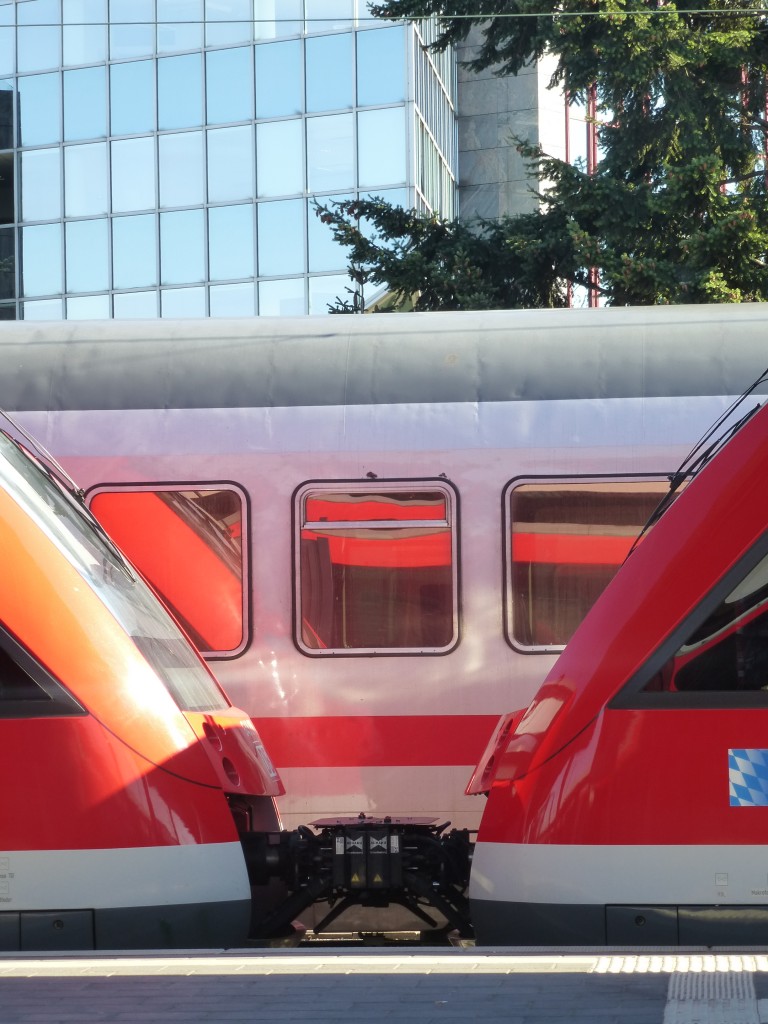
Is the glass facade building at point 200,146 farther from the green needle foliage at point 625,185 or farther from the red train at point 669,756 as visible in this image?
the red train at point 669,756

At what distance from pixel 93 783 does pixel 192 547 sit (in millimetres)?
2476

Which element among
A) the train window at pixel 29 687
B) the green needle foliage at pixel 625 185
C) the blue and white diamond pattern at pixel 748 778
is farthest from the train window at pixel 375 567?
the green needle foliage at pixel 625 185

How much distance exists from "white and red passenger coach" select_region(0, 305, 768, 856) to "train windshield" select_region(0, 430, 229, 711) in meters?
1.00

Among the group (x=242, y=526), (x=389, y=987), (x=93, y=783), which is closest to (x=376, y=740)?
(x=242, y=526)

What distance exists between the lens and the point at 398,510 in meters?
7.99

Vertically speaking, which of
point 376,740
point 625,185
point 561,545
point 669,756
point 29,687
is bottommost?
point 376,740

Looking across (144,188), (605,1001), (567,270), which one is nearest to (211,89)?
(144,188)

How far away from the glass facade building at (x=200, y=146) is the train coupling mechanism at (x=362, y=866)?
24433 millimetres

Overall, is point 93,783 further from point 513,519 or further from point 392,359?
point 392,359

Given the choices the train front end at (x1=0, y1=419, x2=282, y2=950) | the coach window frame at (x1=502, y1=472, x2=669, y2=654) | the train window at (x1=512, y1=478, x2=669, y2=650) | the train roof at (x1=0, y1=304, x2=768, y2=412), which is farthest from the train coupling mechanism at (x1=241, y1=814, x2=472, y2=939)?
the train roof at (x1=0, y1=304, x2=768, y2=412)

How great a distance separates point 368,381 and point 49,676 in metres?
3.01

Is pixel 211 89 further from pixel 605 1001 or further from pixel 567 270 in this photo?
pixel 605 1001

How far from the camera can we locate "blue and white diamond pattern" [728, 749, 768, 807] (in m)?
5.54

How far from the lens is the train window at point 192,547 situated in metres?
8.02
